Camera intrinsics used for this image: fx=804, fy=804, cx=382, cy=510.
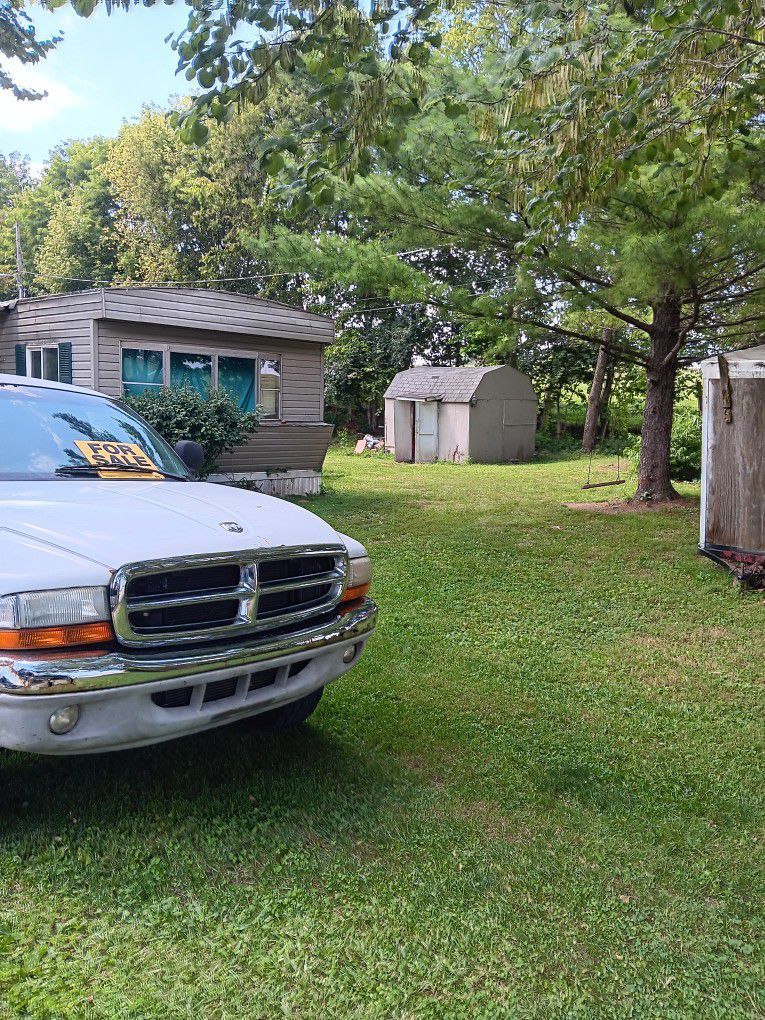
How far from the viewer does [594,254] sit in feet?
31.7

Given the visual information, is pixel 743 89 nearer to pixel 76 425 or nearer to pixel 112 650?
pixel 76 425

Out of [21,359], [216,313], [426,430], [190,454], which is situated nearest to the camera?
[190,454]

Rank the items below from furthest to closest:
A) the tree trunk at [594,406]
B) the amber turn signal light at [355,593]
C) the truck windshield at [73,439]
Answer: the tree trunk at [594,406] → the truck windshield at [73,439] → the amber turn signal light at [355,593]

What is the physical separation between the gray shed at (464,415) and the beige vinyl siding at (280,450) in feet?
27.7

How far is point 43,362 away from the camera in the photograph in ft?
41.3

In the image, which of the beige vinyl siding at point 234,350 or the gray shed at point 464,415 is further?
the gray shed at point 464,415

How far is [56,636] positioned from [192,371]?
35.8 ft

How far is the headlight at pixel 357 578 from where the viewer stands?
3.56 meters

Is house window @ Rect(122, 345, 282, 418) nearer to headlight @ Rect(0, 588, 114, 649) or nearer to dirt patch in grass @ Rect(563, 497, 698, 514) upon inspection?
dirt patch in grass @ Rect(563, 497, 698, 514)

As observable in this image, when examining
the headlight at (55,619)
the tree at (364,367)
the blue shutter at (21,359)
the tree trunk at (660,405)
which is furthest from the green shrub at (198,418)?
the tree at (364,367)

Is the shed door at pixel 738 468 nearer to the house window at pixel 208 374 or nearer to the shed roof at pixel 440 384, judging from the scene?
the house window at pixel 208 374

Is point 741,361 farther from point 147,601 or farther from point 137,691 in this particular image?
point 137,691

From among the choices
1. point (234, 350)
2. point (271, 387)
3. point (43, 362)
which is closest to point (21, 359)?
point (43, 362)

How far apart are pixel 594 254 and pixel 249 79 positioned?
5980 mm
